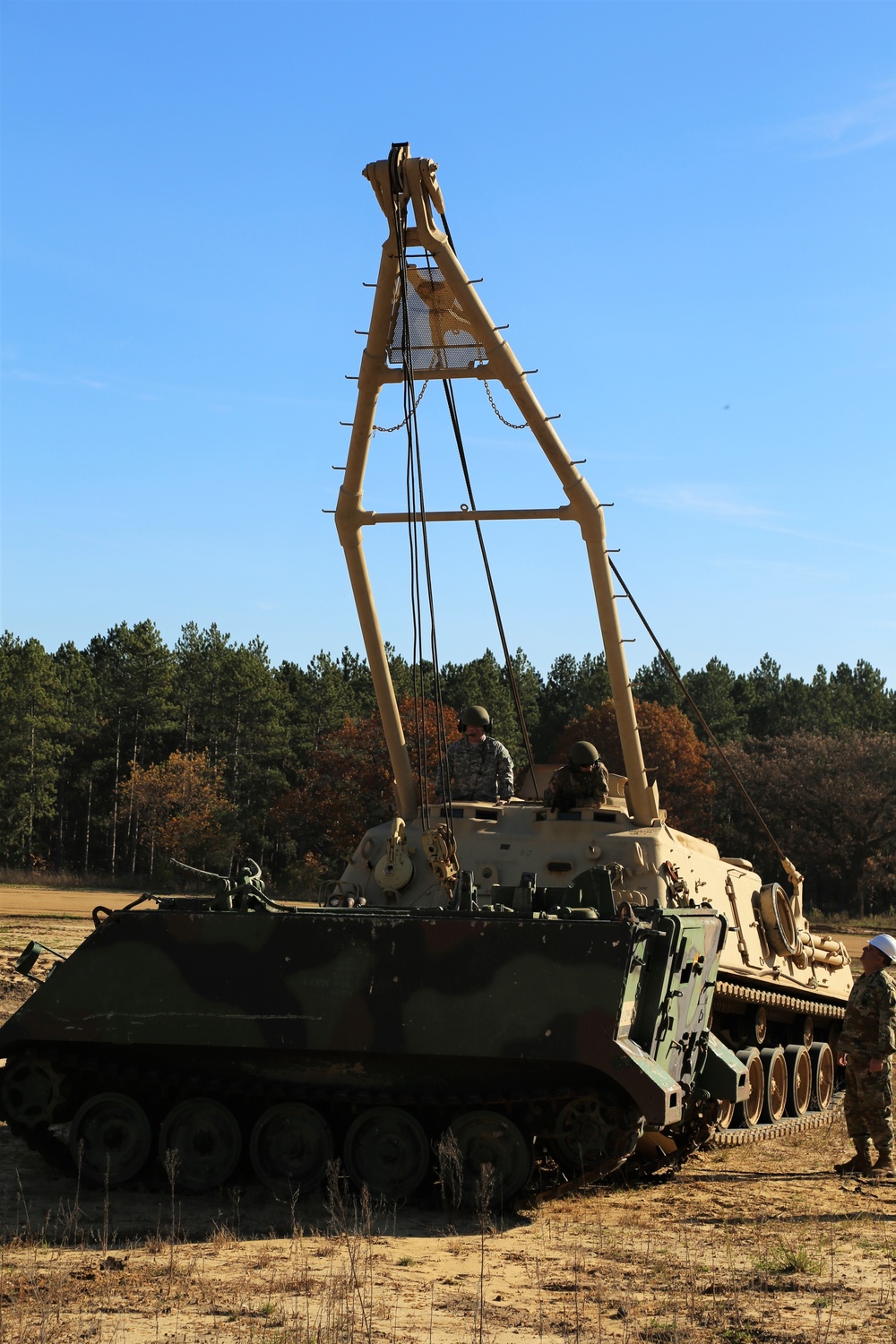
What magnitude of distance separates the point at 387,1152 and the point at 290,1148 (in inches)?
24.5

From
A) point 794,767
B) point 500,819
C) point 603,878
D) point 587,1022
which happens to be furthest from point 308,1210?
point 794,767

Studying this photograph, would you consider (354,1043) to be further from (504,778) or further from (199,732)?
(199,732)

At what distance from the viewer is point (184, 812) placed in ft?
196

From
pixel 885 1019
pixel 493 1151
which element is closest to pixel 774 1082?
pixel 885 1019

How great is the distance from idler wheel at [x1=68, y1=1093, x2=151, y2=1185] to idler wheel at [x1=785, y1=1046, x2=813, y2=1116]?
7102 mm

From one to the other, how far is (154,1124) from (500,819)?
4498mm

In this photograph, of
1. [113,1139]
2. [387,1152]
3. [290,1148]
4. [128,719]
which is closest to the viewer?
[387,1152]

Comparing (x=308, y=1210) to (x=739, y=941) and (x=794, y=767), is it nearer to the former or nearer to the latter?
(x=739, y=941)

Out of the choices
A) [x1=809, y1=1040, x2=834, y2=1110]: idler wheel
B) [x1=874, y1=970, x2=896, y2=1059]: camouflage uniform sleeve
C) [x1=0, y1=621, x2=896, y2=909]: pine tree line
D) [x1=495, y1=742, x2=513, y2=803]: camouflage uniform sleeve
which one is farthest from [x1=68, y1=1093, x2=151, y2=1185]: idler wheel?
[x1=0, y1=621, x2=896, y2=909]: pine tree line

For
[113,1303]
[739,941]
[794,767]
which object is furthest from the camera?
[794,767]

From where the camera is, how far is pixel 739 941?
14.0 m

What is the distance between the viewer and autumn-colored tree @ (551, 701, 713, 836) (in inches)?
2314

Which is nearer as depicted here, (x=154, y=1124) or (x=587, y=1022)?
(x=587, y=1022)

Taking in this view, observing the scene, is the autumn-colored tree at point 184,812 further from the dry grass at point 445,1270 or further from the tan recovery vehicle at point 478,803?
the dry grass at point 445,1270
